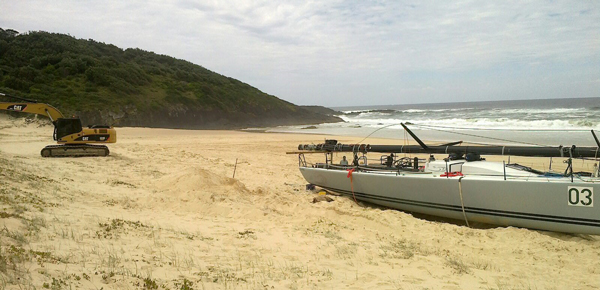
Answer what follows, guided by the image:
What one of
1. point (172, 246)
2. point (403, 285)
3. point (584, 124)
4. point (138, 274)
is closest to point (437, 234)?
point (403, 285)

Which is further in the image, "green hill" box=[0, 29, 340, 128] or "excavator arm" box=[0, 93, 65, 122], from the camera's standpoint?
"green hill" box=[0, 29, 340, 128]

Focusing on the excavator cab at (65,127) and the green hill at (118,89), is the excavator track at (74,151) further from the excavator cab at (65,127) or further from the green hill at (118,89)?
the green hill at (118,89)

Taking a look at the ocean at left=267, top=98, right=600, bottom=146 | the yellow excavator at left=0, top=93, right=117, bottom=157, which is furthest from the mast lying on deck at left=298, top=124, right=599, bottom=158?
the yellow excavator at left=0, top=93, right=117, bottom=157

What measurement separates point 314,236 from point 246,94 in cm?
5607

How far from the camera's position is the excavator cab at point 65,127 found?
45.7 feet

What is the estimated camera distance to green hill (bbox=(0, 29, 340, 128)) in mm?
33125

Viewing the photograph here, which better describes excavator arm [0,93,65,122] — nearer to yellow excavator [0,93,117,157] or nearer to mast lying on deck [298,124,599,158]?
yellow excavator [0,93,117,157]

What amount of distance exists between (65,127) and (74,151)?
3.59 feet

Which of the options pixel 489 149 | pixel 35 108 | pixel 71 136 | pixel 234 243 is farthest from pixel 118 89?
pixel 489 149

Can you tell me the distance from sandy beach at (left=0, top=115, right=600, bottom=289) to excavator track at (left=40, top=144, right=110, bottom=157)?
13.8 ft

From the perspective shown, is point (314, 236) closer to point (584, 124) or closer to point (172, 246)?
point (172, 246)

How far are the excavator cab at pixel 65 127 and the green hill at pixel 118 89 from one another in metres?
18.2

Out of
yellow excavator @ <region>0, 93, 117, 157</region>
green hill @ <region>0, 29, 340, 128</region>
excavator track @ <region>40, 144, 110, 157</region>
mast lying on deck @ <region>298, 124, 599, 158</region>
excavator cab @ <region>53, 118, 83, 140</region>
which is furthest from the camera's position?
green hill @ <region>0, 29, 340, 128</region>

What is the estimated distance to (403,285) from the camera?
4.54 meters
